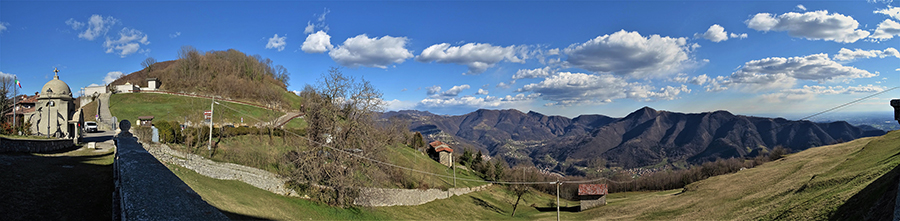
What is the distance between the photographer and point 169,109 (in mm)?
61156

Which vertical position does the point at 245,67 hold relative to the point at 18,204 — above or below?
above

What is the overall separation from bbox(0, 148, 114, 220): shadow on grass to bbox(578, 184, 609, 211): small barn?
6170 cm

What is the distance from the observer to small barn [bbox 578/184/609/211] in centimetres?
6328

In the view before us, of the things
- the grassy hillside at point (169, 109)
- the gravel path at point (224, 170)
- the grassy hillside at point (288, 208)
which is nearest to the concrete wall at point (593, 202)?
the grassy hillside at point (288, 208)

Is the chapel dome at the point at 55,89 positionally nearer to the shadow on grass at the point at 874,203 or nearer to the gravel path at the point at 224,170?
the gravel path at the point at 224,170

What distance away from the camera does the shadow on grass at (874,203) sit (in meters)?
11.2

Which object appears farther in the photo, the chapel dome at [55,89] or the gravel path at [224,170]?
the chapel dome at [55,89]

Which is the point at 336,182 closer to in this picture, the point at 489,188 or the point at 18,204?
the point at 18,204

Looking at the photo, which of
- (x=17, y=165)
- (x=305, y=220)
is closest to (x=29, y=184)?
(x=17, y=165)

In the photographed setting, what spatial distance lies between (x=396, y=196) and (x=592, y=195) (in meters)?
39.5

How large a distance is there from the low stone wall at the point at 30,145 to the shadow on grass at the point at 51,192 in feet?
15.4

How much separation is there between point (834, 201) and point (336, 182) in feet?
94.7

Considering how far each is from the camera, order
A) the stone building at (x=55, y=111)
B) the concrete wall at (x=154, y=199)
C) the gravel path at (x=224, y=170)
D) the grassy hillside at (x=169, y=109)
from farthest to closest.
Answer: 1. the grassy hillside at (x=169, y=109)
2. the stone building at (x=55, y=111)
3. the gravel path at (x=224, y=170)
4. the concrete wall at (x=154, y=199)

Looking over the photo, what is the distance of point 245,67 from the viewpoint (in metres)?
108
